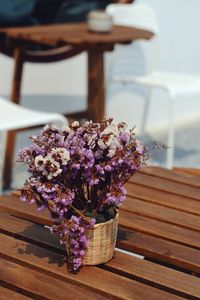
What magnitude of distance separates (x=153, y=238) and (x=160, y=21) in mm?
3023

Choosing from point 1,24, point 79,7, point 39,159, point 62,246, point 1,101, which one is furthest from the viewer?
point 79,7

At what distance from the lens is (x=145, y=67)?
387cm

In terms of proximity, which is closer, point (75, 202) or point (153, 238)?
point (75, 202)

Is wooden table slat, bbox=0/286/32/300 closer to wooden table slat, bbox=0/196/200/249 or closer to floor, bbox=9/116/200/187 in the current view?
wooden table slat, bbox=0/196/200/249

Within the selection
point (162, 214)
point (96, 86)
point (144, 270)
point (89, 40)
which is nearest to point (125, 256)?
point (144, 270)

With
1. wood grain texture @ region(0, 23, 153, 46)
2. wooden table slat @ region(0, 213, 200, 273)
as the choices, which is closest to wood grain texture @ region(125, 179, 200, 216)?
wooden table slat @ region(0, 213, 200, 273)

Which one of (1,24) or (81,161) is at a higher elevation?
(1,24)

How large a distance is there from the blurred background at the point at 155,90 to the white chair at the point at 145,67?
189mm

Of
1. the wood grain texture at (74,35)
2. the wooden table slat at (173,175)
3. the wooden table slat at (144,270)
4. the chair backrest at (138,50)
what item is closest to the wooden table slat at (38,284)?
the wooden table slat at (144,270)

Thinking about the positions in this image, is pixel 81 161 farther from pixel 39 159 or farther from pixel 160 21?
pixel 160 21

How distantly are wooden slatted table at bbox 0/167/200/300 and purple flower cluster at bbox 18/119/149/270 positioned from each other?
0.06 meters

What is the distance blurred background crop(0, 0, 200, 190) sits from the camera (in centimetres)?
375

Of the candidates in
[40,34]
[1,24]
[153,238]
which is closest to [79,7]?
[1,24]

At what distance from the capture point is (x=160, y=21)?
434 centimetres
